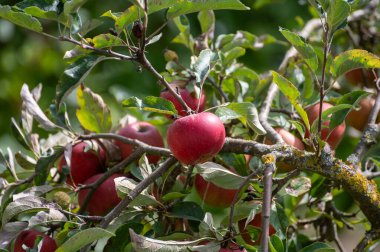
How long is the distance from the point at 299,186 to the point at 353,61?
7.7 inches

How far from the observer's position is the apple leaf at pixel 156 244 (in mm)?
819

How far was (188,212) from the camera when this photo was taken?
1.00m

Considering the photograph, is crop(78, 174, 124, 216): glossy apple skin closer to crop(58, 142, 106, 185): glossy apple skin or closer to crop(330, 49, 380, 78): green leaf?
crop(58, 142, 106, 185): glossy apple skin

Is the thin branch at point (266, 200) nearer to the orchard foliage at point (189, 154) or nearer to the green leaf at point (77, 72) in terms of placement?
the orchard foliage at point (189, 154)

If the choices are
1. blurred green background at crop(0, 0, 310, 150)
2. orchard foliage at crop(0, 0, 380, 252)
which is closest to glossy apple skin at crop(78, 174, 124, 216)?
orchard foliage at crop(0, 0, 380, 252)

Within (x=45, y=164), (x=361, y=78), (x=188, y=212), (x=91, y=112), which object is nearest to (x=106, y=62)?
(x=361, y=78)

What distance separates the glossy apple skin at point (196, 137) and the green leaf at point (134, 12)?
148 mm

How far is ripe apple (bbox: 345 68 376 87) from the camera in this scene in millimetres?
1580

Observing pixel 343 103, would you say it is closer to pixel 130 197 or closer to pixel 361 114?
pixel 130 197

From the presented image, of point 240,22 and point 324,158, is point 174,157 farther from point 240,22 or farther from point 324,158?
point 240,22

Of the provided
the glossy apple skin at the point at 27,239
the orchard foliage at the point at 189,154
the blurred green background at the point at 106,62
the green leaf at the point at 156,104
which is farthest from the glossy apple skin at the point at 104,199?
the blurred green background at the point at 106,62

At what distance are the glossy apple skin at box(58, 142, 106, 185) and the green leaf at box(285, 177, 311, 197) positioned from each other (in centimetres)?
37

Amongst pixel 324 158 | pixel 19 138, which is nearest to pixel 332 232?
pixel 324 158

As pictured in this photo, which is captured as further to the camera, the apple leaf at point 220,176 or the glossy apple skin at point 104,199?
the glossy apple skin at point 104,199
